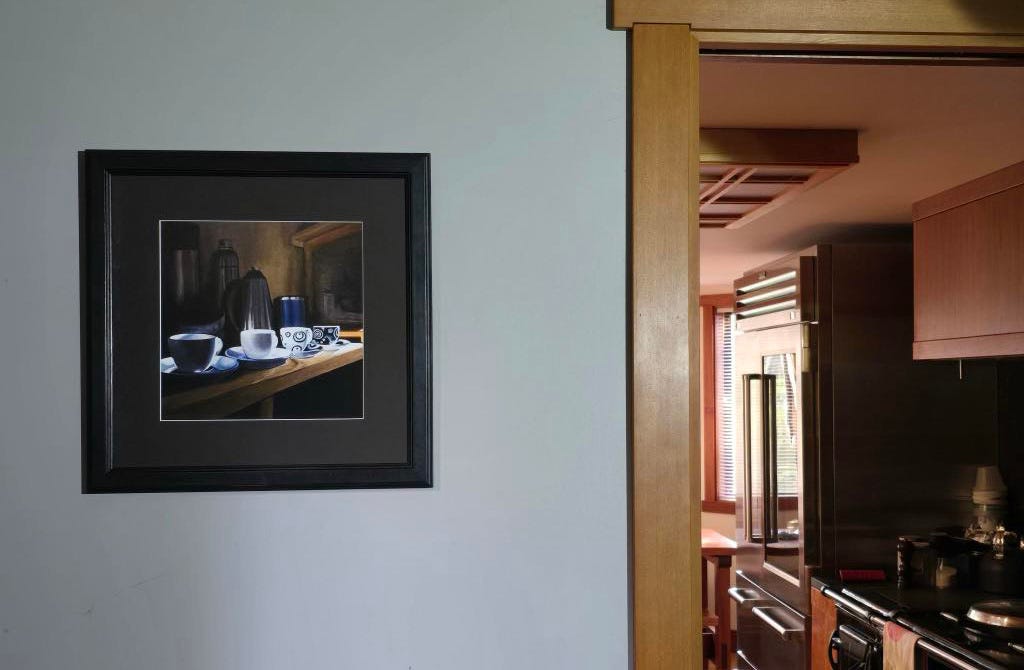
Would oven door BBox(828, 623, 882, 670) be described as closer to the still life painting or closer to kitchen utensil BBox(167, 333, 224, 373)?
the still life painting

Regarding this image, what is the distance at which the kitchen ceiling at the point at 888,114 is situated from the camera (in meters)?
2.46

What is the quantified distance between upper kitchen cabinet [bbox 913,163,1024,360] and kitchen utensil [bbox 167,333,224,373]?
2.47 m

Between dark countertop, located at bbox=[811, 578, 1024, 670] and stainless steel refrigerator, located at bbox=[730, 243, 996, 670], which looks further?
stainless steel refrigerator, located at bbox=[730, 243, 996, 670]

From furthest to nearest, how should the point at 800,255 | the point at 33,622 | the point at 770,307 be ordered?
the point at 770,307 → the point at 800,255 → the point at 33,622

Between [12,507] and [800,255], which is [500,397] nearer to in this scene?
[12,507]

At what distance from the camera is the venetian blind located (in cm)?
805

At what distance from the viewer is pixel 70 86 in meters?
1.32

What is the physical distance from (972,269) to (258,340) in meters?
2.66

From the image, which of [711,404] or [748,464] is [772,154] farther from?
[711,404]

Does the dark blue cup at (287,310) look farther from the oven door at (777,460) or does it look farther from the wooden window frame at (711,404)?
the wooden window frame at (711,404)

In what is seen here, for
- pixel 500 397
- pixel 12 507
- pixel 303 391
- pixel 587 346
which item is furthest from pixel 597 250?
pixel 12 507

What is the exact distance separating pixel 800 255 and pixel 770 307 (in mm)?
439

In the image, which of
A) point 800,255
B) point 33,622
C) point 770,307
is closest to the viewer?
point 33,622

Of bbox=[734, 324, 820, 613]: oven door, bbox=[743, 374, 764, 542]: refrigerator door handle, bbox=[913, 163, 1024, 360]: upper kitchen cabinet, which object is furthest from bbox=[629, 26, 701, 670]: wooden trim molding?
bbox=[743, 374, 764, 542]: refrigerator door handle
